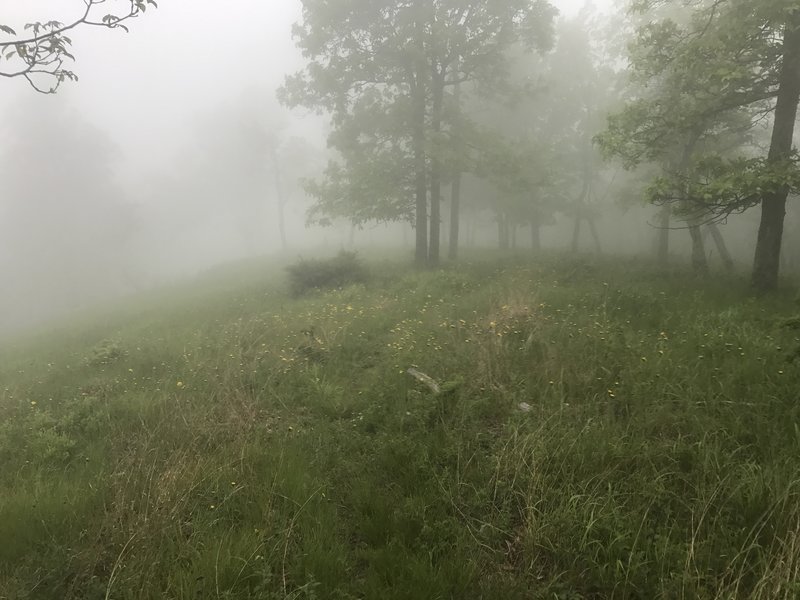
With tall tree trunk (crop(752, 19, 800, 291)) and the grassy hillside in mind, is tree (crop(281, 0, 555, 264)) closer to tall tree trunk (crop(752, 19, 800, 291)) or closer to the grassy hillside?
tall tree trunk (crop(752, 19, 800, 291))

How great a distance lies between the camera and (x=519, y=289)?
9492mm

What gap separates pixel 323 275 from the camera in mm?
13570

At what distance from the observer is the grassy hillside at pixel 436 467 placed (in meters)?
2.98

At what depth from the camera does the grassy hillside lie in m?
2.98

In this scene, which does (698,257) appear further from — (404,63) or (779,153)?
(404,63)

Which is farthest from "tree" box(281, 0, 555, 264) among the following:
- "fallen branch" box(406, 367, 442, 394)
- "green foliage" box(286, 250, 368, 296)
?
"fallen branch" box(406, 367, 442, 394)

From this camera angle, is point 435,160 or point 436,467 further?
point 435,160

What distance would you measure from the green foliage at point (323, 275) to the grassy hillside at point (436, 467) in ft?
18.7

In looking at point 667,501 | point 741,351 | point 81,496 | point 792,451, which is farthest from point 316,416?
point 741,351

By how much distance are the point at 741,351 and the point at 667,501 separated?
3.08m

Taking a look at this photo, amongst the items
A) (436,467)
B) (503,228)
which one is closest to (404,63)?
(436,467)

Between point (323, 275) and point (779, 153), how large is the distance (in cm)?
1060

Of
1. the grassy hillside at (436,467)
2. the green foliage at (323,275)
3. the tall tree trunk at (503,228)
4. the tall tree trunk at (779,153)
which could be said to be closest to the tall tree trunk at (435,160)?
the green foliage at (323,275)

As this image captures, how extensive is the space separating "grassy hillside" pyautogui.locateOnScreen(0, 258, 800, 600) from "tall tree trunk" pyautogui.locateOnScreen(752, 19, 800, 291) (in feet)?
4.95
